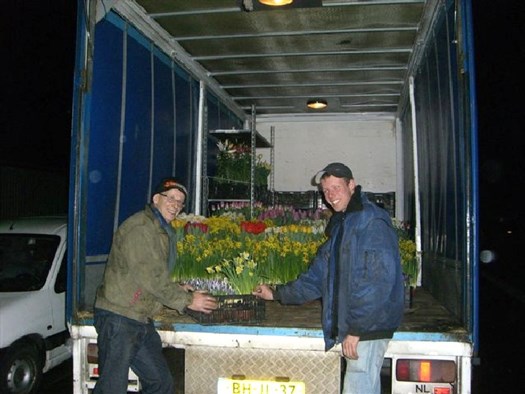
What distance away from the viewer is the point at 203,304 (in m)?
3.83

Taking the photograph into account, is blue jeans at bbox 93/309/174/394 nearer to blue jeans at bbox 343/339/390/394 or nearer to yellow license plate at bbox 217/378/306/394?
yellow license plate at bbox 217/378/306/394

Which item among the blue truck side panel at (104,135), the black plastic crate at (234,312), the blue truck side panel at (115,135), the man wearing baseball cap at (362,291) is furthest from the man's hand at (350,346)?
the blue truck side panel at (104,135)

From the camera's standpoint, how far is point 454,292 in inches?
169

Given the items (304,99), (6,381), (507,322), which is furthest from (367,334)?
(507,322)

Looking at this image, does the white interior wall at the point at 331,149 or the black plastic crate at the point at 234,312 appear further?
the white interior wall at the point at 331,149

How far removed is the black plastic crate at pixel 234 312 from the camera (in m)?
3.89

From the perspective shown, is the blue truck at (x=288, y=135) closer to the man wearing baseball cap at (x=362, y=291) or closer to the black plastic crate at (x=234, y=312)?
the black plastic crate at (x=234, y=312)

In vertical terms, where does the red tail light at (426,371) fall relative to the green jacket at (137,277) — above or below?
below

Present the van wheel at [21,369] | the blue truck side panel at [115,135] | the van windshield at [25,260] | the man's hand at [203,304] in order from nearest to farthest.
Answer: the man's hand at [203,304] → the blue truck side panel at [115,135] → the van wheel at [21,369] → the van windshield at [25,260]

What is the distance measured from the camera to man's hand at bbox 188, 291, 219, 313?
3832mm

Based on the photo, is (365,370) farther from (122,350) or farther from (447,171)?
(447,171)

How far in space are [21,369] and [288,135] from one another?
19.4 ft

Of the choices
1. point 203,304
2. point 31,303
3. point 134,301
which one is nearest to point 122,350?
point 134,301

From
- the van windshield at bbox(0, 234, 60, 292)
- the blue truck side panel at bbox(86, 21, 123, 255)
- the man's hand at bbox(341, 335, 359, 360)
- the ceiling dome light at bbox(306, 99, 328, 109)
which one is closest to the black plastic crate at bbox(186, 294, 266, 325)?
the man's hand at bbox(341, 335, 359, 360)
